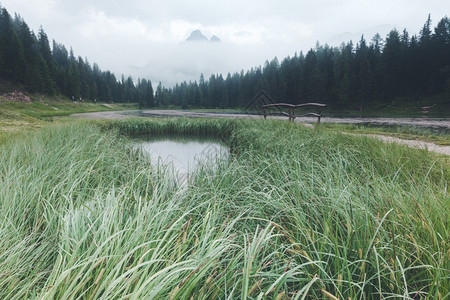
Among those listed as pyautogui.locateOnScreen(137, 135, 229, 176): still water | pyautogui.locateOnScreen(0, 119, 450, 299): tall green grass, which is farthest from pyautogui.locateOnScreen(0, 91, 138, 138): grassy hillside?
pyautogui.locateOnScreen(0, 119, 450, 299): tall green grass

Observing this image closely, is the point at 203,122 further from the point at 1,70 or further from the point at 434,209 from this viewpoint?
the point at 1,70

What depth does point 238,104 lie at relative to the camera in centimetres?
6625

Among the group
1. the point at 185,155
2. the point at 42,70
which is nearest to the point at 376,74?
the point at 185,155

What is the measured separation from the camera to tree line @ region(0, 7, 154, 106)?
149ft

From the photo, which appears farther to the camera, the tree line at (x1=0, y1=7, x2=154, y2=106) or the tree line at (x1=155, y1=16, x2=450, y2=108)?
the tree line at (x1=0, y1=7, x2=154, y2=106)

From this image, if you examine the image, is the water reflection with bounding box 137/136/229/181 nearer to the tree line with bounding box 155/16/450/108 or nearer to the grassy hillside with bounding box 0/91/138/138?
the grassy hillside with bounding box 0/91/138/138

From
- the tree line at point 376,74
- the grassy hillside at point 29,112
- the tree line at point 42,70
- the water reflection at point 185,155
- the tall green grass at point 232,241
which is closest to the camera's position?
the tall green grass at point 232,241

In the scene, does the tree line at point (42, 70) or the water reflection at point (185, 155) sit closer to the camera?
the water reflection at point (185, 155)

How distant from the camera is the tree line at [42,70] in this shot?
45.5m

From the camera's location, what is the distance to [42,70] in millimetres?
47844

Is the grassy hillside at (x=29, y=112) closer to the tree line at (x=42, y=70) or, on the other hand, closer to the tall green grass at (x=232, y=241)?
the tree line at (x=42, y=70)

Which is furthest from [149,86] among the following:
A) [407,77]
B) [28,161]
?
[28,161]

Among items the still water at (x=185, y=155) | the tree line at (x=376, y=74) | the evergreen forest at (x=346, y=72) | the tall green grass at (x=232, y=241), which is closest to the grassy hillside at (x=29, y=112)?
the still water at (x=185, y=155)

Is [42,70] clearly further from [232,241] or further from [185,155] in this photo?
[232,241]
